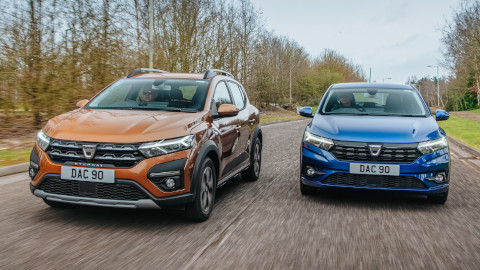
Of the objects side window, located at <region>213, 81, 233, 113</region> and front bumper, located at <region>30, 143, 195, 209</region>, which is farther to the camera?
side window, located at <region>213, 81, 233, 113</region>

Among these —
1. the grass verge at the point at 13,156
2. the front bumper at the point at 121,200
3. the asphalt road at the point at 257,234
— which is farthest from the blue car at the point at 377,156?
the grass verge at the point at 13,156

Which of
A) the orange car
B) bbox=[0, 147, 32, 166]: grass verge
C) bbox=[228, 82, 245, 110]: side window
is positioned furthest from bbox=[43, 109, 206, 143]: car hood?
bbox=[0, 147, 32, 166]: grass verge

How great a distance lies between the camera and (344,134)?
5.74 meters

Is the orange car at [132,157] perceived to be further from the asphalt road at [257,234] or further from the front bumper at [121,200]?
the asphalt road at [257,234]

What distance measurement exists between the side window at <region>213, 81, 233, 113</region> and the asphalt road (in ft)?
4.14

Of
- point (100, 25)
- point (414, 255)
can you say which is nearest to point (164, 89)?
point (414, 255)

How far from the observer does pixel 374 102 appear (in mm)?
7020

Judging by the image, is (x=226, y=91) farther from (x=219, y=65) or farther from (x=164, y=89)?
(x=219, y=65)

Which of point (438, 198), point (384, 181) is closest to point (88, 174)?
point (384, 181)

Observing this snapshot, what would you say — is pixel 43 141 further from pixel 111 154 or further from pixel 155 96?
pixel 155 96

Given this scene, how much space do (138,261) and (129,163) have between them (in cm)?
106

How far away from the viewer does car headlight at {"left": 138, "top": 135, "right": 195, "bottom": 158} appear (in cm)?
434

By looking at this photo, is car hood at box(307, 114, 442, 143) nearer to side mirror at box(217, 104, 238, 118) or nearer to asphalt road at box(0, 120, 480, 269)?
asphalt road at box(0, 120, 480, 269)

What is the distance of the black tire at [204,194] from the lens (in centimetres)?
471
